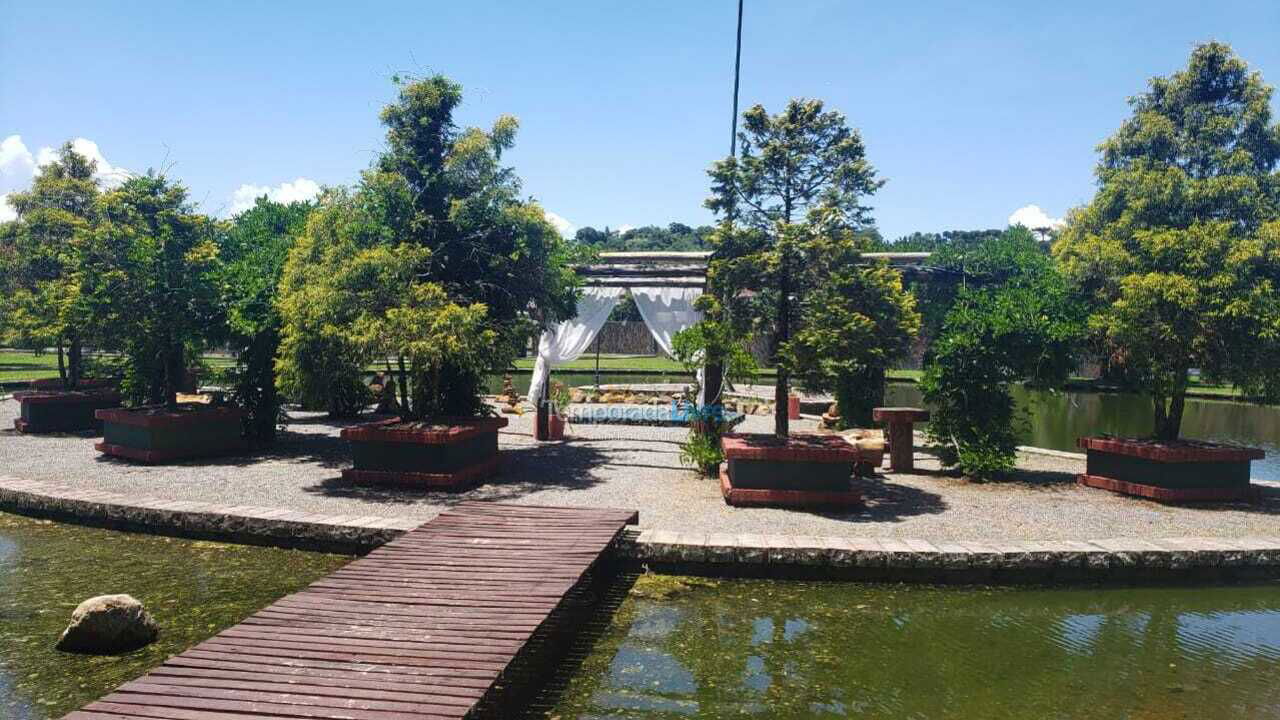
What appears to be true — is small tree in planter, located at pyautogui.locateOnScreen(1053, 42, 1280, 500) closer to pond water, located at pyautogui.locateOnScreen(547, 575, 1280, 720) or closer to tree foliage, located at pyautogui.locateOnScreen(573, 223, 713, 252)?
pond water, located at pyautogui.locateOnScreen(547, 575, 1280, 720)

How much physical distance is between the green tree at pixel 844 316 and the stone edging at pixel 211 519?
468cm

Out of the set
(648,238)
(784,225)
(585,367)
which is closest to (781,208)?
(784,225)

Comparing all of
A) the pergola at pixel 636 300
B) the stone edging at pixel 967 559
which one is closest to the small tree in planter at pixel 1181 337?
the stone edging at pixel 967 559

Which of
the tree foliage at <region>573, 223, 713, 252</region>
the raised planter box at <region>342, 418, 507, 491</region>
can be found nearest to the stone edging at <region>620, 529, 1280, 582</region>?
the raised planter box at <region>342, 418, 507, 491</region>

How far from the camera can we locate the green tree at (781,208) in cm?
1013

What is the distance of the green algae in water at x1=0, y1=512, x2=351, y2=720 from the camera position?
5066mm

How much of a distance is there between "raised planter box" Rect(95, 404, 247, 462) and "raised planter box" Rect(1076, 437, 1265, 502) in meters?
12.2

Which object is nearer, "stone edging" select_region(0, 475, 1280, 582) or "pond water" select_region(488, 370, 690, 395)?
"stone edging" select_region(0, 475, 1280, 582)

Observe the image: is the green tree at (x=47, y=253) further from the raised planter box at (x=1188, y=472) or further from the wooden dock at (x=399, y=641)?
the raised planter box at (x=1188, y=472)

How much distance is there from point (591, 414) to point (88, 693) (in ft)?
42.5

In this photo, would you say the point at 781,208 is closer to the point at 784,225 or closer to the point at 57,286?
the point at 784,225

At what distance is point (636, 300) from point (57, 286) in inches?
407

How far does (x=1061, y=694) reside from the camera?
5.15 metres

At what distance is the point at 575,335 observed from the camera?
55.1 ft
